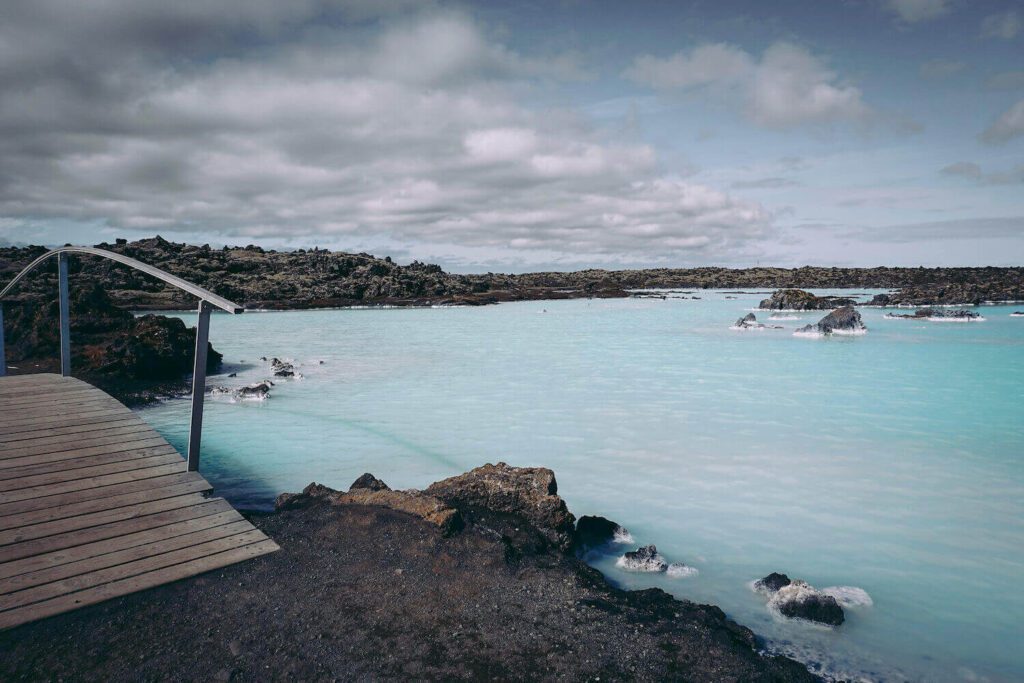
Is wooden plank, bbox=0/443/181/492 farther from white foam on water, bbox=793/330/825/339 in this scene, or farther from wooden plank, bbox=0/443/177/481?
white foam on water, bbox=793/330/825/339

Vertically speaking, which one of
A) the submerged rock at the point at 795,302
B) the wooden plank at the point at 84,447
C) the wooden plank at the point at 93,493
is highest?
A: the submerged rock at the point at 795,302

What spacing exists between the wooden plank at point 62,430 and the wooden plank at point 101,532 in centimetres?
296

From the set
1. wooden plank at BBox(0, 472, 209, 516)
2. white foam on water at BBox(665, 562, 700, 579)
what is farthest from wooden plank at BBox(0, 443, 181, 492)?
white foam on water at BBox(665, 562, 700, 579)

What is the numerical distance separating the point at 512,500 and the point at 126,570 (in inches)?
166

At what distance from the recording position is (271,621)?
17.0 ft

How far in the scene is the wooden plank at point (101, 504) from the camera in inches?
232

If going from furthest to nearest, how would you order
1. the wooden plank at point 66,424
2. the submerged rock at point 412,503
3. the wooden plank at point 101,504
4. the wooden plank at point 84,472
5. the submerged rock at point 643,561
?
the wooden plank at point 66,424
the submerged rock at point 643,561
the submerged rock at point 412,503
the wooden plank at point 84,472
the wooden plank at point 101,504

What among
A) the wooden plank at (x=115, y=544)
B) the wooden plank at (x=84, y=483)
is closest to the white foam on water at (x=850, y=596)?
the wooden plank at (x=115, y=544)

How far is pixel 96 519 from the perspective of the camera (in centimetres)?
606

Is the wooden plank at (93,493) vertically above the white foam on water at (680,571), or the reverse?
the wooden plank at (93,493)

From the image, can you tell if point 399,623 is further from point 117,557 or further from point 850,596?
point 850,596

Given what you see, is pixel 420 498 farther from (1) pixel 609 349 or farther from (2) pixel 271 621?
(1) pixel 609 349

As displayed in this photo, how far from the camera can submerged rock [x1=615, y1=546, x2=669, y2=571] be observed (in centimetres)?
725

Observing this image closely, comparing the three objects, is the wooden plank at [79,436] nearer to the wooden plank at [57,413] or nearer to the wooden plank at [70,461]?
the wooden plank at [70,461]
